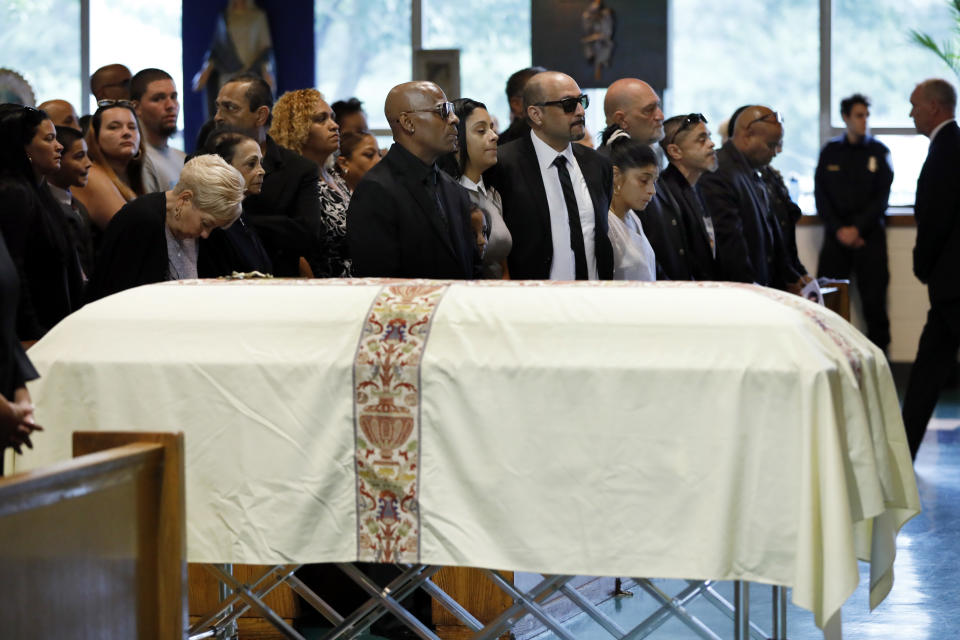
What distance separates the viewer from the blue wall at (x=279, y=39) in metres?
10.2

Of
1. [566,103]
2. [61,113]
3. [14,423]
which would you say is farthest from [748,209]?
[14,423]

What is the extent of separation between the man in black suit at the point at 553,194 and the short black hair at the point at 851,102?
234 inches

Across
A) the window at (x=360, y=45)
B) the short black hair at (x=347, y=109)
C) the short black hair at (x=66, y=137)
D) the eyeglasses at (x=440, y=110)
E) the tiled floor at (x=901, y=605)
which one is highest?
the window at (x=360, y=45)

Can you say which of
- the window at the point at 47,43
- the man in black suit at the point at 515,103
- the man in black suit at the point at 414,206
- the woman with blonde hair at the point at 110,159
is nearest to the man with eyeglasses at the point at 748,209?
the man in black suit at the point at 515,103

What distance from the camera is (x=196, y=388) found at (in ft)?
8.95

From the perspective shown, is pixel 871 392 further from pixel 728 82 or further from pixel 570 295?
pixel 728 82

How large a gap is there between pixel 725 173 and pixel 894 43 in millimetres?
4664

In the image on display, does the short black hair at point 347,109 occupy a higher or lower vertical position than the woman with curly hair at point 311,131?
higher

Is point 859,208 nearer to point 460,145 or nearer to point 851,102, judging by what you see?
point 851,102

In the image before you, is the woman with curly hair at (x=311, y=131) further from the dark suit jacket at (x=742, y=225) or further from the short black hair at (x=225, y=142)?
the dark suit jacket at (x=742, y=225)

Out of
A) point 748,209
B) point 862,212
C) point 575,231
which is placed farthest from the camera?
point 862,212

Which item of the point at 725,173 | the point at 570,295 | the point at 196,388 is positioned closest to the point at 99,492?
the point at 196,388

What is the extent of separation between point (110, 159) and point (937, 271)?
3598 millimetres

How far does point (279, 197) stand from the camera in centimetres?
448
